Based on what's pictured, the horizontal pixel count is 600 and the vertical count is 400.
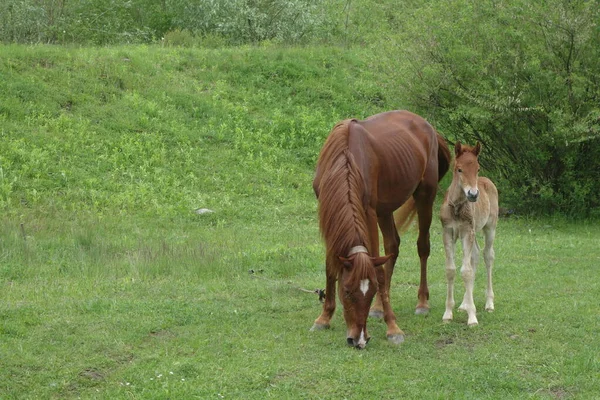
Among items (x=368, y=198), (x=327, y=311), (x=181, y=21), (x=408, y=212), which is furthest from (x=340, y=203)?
(x=181, y=21)

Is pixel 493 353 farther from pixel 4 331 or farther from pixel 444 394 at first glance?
pixel 4 331

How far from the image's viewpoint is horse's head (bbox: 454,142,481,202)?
26.3 feet

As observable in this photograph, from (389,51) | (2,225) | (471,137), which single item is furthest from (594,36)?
(2,225)

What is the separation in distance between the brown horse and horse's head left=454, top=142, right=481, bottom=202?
739 mm

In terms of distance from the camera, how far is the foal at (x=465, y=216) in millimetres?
8188

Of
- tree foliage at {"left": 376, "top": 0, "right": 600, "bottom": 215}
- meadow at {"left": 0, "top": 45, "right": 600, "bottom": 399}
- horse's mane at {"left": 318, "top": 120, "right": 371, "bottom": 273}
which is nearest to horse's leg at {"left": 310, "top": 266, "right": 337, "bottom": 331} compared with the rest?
meadow at {"left": 0, "top": 45, "right": 600, "bottom": 399}

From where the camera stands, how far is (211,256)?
36.8ft

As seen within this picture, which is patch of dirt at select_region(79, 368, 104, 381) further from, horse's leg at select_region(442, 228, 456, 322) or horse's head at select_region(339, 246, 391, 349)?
horse's leg at select_region(442, 228, 456, 322)

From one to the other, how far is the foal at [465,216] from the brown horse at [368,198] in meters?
0.59

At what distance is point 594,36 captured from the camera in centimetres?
1562

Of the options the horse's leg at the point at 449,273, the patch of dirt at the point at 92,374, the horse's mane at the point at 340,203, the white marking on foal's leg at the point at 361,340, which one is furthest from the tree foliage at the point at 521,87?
the patch of dirt at the point at 92,374

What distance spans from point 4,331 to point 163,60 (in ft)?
50.7

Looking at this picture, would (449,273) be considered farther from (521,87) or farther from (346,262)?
(521,87)

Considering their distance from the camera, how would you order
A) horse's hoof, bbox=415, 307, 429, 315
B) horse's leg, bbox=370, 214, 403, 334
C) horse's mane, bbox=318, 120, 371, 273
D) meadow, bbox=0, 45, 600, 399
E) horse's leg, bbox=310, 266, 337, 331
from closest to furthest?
1. meadow, bbox=0, 45, 600, 399
2. horse's mane, bbox=318, 120, 371, 273
3. horse's leg, bbox=370, 214, 403, 334
4. horse's leg, bbox=310, 266, 337, 331
5. horse's hoof, bbox=415, 307, 429, 315
